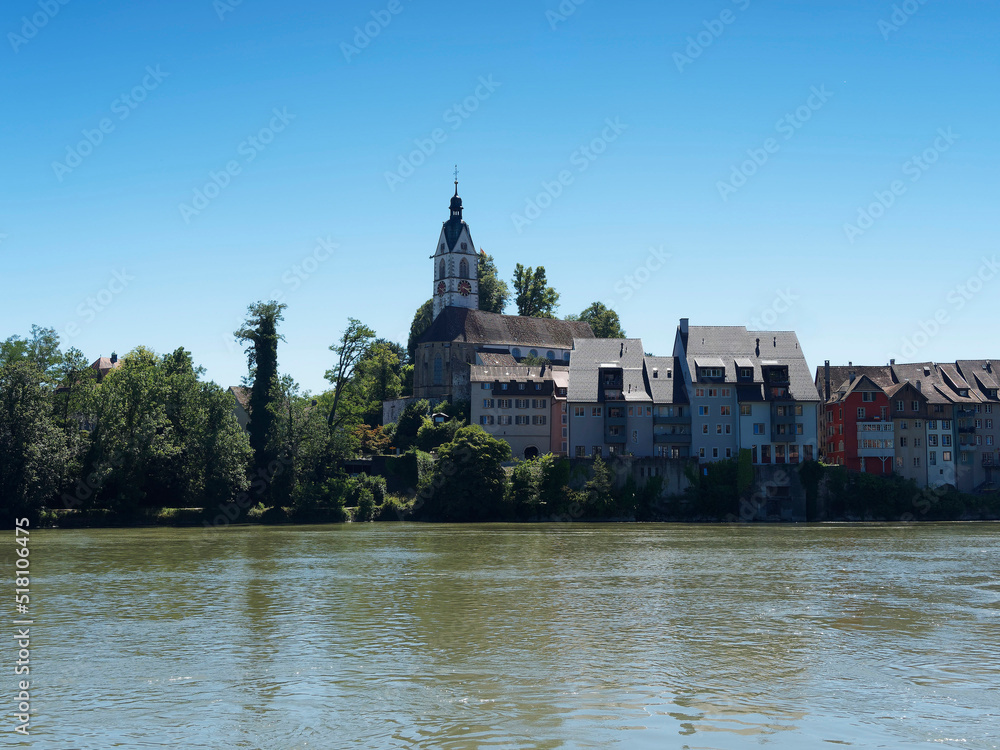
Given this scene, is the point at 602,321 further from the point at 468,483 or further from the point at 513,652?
the point at 513,652

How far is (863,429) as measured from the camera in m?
95.0

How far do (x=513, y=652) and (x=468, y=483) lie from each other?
197 feet

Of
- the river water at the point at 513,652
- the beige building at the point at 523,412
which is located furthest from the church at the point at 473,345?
the river water at the point at 513,652

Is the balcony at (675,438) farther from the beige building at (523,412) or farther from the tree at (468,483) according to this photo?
the tree at (468,483)

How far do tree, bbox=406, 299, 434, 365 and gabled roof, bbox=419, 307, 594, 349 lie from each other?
1512 cm

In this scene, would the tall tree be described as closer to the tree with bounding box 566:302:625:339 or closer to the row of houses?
the row of houses

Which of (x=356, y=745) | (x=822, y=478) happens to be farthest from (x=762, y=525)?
(x=356, y=745)

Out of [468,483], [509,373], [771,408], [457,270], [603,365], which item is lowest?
[468,483]

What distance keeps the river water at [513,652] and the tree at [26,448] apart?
1044 inches

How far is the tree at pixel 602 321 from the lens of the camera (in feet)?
467

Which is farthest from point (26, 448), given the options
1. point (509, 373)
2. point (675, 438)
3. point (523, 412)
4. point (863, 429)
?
point (863, 429)

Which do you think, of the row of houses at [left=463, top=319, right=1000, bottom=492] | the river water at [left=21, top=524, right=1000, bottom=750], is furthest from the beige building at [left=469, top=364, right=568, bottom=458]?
the river water at [left=21, top=524, right=1000, bottom=750]

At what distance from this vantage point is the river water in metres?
17.2

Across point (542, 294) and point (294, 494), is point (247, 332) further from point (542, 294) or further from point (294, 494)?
point (542, 294)
